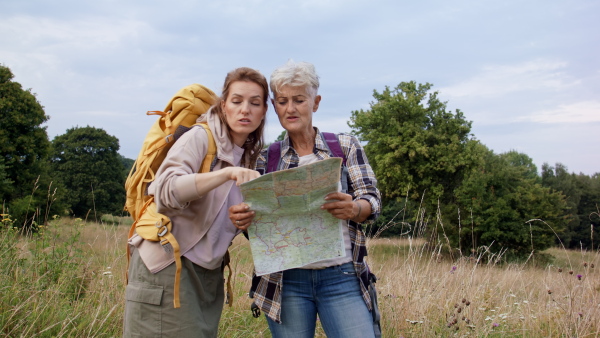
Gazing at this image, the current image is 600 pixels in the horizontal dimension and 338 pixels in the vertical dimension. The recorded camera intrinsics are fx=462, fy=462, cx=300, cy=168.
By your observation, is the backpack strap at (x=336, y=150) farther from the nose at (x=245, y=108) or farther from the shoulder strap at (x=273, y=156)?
the nose at (x=245, y=108)

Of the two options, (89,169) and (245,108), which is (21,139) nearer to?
(89,169)

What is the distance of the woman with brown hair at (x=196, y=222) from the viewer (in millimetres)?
1844

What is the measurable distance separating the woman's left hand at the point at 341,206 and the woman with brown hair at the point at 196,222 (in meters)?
0.37

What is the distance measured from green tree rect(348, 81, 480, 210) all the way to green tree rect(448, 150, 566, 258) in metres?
1.45

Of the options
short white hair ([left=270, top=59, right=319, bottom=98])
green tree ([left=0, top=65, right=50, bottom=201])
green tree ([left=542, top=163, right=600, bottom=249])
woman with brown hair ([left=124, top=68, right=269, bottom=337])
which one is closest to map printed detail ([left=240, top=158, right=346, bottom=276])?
woman with brown hair ([left=124, top=68, right=269, bottom=337])

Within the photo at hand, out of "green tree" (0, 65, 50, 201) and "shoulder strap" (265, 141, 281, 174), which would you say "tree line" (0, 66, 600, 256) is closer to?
"green tree" (0, 65, 50, 201)

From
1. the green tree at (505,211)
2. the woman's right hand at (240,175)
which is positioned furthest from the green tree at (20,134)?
the woman's right hand at (240,175)

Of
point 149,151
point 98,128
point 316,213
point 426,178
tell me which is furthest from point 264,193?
point 98,128

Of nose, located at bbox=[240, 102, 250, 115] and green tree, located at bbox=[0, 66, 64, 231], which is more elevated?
green tree, located at bbox=[0, 66, 64, 231]

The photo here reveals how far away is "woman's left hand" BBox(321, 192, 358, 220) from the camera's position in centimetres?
203

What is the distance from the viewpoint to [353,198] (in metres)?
2.33

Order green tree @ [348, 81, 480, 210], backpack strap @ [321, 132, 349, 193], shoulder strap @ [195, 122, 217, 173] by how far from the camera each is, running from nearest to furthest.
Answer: shoulder strap @ [195, 122, 217, 173] < backpack strap @ [321, 132, 349, 193] < green tree @ [348, 81, 480, 210]

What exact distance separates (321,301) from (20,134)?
21355 mm

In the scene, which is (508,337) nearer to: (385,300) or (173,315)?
(385,300)
